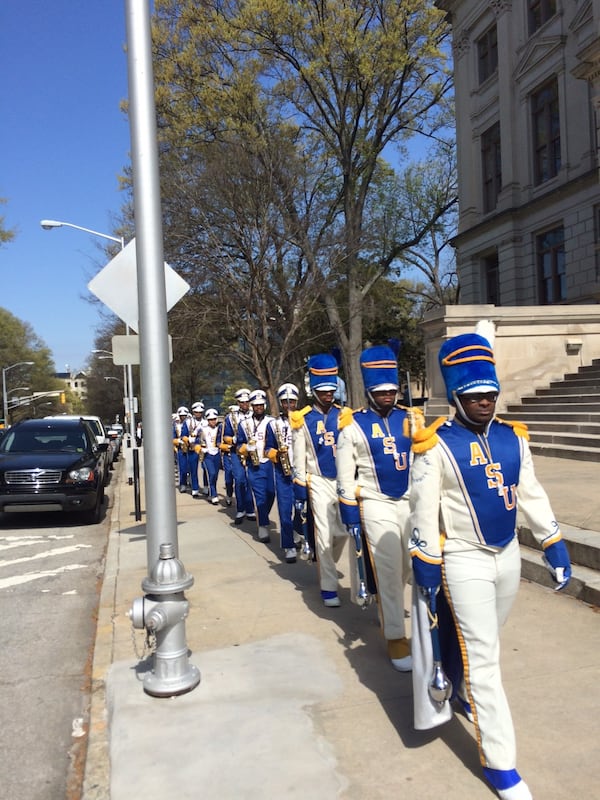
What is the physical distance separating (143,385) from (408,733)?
2511mm

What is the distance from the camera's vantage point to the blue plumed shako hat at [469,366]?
2.98 metres

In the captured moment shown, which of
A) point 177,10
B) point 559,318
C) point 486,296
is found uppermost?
point 177,10

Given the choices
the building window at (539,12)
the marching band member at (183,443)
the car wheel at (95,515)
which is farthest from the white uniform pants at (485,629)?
the building window at (539,12)

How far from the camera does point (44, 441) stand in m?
12.5

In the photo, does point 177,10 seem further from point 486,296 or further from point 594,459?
point 594,459

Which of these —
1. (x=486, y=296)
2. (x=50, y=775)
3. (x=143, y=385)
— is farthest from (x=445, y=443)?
(x=486, y=296)

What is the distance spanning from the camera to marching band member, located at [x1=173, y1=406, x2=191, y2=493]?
48.5ft

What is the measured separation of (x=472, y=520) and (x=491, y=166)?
30085 mm

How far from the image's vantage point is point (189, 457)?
48.1ft

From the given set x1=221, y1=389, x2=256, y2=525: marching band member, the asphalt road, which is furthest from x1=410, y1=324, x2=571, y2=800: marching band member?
x1=221, y1=389, x2=256, y2=525: marching band member

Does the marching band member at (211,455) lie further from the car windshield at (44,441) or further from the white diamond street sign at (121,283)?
the white diamond street sign at (121,283)

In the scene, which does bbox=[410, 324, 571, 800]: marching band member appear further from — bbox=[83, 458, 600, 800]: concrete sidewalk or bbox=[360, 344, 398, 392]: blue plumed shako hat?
bbox=[360, 344, 398, 392]: blue plumed shako hat

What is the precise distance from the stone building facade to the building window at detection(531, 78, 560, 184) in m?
0.04

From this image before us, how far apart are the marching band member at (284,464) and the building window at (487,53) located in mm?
26401
